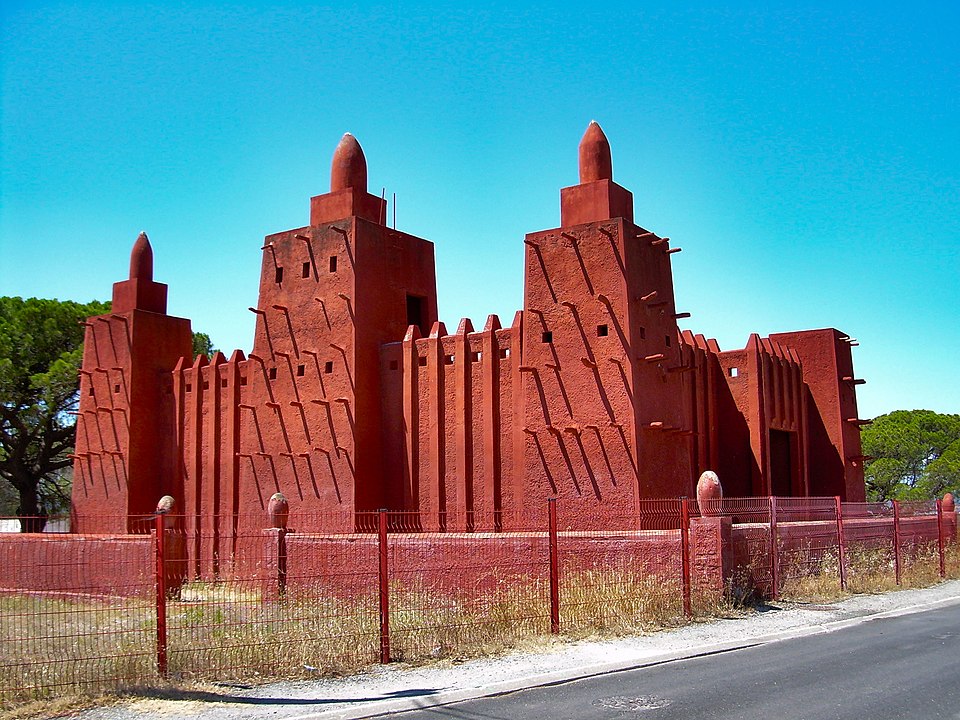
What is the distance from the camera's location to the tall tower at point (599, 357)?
19125 millimetres

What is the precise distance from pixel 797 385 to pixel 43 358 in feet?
88.2

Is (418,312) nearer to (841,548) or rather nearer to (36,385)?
(841,548)

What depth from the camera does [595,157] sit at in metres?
20.3

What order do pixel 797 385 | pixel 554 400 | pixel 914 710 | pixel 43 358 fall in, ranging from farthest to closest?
pixel 43 358, pixel 797 385, pixel 554 400, pixel 914 710

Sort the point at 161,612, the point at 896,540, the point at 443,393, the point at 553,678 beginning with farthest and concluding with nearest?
the point at 443,393, the point at 896,540, the point at 553,678, the point at 161,612

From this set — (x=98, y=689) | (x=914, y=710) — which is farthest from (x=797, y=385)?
(x=98, y=689)

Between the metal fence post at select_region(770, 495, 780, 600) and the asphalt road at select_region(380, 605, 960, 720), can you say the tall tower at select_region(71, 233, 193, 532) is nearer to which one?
the metal fence post at select_region(770, 495, 780, 600)

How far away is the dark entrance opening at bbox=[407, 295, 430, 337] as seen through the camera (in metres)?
25.5

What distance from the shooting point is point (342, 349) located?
76.1ft

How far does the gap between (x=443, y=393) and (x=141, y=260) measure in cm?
1218

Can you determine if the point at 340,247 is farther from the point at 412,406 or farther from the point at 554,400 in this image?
the point at 554,400

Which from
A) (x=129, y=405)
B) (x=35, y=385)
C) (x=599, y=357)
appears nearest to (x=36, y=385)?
(x=35, y=385)

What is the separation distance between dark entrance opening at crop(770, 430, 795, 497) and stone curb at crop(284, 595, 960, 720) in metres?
11.2

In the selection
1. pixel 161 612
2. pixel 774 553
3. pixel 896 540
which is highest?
pixel 161 612
